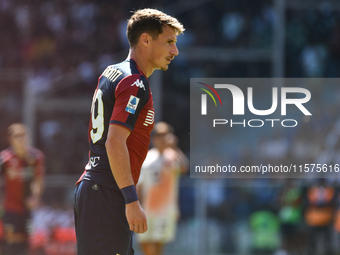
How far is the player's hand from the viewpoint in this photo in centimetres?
244

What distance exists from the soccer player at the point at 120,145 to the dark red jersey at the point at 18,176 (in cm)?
419

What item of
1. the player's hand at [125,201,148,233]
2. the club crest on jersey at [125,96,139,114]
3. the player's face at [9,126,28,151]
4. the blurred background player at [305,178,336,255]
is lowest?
the blurred background player at [305,178,336,255]

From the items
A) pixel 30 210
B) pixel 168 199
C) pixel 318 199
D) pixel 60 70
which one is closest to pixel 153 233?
pixel 168 199

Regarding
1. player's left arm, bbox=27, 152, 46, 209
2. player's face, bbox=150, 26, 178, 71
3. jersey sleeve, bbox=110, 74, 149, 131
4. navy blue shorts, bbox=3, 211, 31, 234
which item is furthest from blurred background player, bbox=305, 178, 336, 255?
jersey sleeve, bbox=110, 74, 149, 131

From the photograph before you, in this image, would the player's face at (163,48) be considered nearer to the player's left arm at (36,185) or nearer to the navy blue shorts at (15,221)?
the player's left arm at (36,185)

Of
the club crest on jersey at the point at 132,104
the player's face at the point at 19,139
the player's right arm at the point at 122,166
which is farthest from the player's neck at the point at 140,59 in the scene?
the player's face at the point at 19,139

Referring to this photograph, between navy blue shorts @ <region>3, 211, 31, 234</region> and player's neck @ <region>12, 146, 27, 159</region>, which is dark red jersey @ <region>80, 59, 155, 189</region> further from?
navy blue shorts @ <region>3, 211, 31, 234</region>

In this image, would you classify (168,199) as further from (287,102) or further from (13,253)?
(287,102)

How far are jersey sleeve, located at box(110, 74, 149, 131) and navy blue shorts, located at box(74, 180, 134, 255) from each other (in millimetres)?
381

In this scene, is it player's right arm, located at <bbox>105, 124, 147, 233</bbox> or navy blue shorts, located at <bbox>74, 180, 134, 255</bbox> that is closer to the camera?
player's right arm, located at <bbox>105, 124, 147, 233</bbox>

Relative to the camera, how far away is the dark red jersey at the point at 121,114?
2.53 meters

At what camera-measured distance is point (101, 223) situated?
2.60 m

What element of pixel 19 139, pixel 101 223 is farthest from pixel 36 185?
pixel 101 223

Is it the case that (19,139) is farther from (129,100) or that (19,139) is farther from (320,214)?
(129,100)
